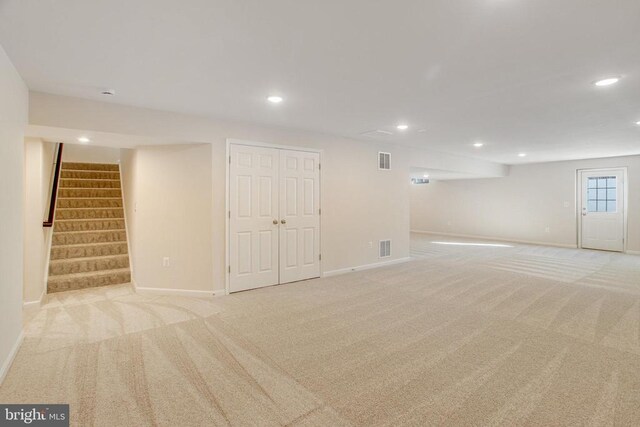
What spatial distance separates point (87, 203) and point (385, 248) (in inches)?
232

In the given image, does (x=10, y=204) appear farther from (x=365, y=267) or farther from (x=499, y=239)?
(x=499, y=239)

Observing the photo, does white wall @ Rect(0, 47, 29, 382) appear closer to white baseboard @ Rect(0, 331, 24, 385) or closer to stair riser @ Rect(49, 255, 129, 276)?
white baseboard @ Rect(0, 331, 24, 385)

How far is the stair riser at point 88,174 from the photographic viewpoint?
6691mm

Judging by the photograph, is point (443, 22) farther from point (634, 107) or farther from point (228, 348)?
point (634, 107)

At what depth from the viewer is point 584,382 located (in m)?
2.30

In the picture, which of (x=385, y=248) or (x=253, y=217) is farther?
(x=385, y=248)

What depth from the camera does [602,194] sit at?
27.5 ft

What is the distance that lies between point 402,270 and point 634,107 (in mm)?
3857

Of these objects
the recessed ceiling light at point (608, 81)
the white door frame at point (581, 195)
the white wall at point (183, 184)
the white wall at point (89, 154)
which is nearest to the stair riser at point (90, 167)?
the white wall at point (89, 154)

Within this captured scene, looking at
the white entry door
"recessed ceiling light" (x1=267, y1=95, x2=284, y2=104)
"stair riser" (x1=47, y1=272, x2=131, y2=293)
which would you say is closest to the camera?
"recessed ceiling light" (x1=267, y1=95, x2=284, y2=104)

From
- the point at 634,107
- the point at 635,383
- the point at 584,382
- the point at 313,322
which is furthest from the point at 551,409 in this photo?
the point at 634,107

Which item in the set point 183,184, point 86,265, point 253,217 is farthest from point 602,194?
point 86,265

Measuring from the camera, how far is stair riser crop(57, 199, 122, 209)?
594 centimetres

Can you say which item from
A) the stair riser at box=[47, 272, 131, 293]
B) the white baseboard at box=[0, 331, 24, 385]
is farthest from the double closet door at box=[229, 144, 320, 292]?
the white baseboard at box=[0, 331, 24, 385]
